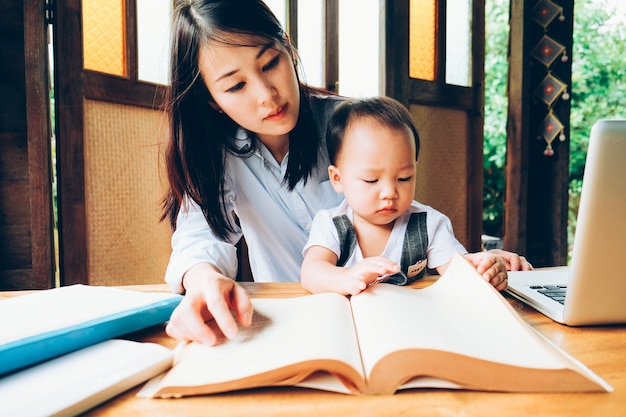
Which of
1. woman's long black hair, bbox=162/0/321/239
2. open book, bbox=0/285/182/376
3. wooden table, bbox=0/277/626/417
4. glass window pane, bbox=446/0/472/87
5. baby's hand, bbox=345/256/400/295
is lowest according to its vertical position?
wooden table, bbox=0/277/626/417

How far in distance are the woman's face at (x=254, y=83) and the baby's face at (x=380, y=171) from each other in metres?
0.20

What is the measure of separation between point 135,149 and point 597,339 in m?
1.92

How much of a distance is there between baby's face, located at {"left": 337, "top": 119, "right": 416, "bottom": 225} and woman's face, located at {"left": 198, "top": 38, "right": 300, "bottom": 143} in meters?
0.20

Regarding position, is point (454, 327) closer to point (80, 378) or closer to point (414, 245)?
point (80, 378)

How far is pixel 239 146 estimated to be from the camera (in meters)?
1.38

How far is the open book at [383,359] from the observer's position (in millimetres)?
449

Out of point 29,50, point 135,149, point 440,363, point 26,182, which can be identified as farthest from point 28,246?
point 440,363

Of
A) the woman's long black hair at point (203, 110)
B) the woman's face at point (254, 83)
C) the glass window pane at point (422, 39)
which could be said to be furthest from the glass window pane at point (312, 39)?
the woman's face at point (254, 83)

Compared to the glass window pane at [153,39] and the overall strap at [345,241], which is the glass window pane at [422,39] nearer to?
the glass window pane at [153,39]

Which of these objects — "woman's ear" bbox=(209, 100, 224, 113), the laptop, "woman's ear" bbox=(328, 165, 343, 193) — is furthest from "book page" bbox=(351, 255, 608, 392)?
"woman's ear" bbox=(209, 100, 224, 113)

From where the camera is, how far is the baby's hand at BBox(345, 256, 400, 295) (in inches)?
28.0

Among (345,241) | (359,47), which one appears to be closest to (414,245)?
(345,241)

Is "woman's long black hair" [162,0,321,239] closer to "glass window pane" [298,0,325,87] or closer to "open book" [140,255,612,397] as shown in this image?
"open book" [140,255,612,397]

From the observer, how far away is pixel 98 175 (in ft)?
6.35
